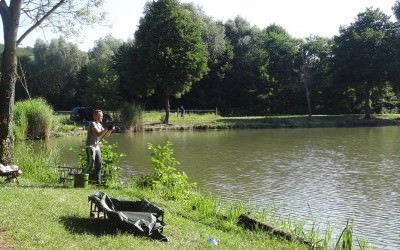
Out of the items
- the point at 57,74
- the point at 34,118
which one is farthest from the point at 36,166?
the point at 57,74

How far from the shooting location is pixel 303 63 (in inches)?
2282

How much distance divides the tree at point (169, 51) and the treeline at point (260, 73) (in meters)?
5.60

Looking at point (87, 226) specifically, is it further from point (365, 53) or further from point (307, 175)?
point (365, 53)

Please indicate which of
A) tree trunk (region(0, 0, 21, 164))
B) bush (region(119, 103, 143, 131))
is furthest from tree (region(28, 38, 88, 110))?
tree trunk (region(0, 0, 21, 164))

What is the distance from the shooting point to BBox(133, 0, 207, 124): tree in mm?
44156

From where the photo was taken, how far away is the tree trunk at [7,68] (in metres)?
12.5

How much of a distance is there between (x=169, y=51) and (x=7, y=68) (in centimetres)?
3151

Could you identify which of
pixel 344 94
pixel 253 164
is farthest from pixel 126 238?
pixel 344 94

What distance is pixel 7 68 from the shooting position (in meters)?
12.6

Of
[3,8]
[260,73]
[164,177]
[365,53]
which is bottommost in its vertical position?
[164,177]

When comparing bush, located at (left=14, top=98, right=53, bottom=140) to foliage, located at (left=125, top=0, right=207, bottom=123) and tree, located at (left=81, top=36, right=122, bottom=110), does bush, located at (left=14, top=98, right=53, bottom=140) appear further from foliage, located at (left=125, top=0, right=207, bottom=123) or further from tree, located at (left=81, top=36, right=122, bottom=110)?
tree, located at (left=81, top=36, right=122, bottom=110)

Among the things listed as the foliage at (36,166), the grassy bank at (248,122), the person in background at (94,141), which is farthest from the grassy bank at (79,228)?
the grassy bank at (248,122)

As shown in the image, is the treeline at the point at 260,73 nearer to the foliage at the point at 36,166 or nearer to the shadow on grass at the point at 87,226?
→ the foliage at the point at 36,166

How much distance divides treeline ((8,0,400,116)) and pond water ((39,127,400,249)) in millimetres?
22288
